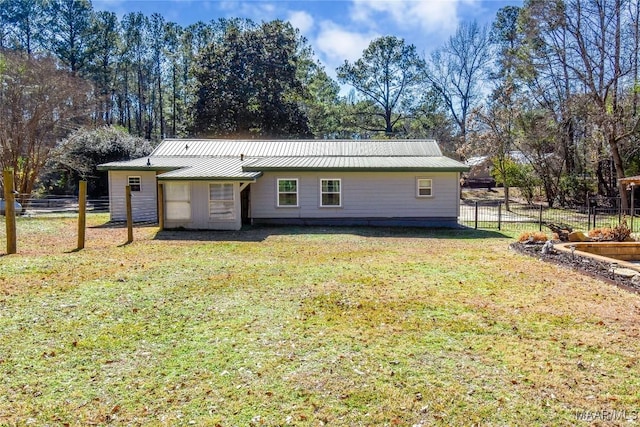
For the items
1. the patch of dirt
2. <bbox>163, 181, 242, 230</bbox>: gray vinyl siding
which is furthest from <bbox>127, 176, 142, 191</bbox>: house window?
the patch of dirt

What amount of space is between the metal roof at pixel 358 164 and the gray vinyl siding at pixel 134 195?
4247 millimetres

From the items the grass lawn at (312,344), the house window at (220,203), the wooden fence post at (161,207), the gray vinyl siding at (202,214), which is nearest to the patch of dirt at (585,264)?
the grass lawn at (312,344)

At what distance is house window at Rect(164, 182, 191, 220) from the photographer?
1430 centimetres

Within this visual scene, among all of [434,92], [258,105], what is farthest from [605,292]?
[434,92]

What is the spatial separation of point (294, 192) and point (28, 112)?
15.6 m

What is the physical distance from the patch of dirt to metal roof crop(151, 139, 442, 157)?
9587mm

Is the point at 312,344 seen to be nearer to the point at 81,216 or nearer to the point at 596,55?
the point at 81,216

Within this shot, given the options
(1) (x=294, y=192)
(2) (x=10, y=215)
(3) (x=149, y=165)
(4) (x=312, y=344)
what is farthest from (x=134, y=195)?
(4) (x=312, y=344)

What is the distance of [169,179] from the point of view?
539 inches

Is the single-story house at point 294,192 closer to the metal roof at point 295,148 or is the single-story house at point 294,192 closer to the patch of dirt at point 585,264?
the metal roof at point 295,148

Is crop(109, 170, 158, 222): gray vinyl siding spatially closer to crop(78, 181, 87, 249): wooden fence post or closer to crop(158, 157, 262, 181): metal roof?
crop(158, 157, 262, 181): metal roof

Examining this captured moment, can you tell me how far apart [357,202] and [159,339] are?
12.1m

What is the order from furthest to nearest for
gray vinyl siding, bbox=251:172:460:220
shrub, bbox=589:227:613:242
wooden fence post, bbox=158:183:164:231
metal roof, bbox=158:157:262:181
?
1. gray vinyl siding, bbox=251:172:460:220
2. wooden fence post, bbox=158:183:164:231
3. metal roof, bbox=158:157:262:181
4. shrub, bbox=589:227:613:242

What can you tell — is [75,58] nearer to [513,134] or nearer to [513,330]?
[513,134]
